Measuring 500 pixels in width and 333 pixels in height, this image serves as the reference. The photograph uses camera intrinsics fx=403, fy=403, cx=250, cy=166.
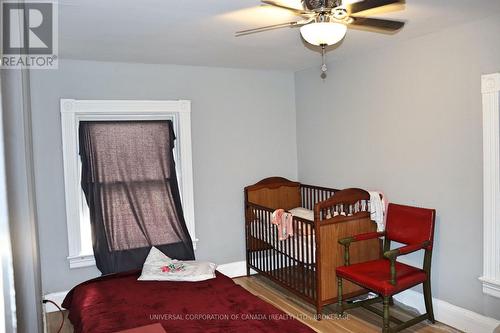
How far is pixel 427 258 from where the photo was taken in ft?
10.4

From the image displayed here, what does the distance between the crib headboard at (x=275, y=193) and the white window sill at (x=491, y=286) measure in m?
2.21

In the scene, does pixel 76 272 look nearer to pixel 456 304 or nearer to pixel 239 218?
pixel 239 218

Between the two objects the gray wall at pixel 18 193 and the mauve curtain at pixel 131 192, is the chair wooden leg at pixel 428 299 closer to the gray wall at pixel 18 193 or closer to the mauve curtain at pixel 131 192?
the mauve curtain at pixel 131 192

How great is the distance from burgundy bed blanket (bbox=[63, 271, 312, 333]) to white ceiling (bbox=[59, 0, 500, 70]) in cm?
196

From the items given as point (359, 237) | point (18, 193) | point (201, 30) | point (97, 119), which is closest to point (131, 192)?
point (97, 119)

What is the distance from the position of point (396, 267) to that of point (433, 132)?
113cm

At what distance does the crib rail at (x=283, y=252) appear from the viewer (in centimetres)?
353

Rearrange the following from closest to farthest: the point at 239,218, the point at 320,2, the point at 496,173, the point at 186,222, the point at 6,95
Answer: the point at 6,95 < the point at 320,2 < the point at 496,173 < the point at 186,222 < the point at 239,218

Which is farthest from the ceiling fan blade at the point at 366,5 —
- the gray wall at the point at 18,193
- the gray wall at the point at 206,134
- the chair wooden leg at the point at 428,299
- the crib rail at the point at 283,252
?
the gray wall at the point at 206,134

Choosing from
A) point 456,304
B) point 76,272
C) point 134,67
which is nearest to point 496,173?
point 456,304

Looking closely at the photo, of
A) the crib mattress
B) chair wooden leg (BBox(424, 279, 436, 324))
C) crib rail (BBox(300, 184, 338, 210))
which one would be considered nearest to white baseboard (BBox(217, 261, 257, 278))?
the crib mattress

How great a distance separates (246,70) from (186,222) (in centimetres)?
182

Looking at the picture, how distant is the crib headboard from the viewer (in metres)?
4.57

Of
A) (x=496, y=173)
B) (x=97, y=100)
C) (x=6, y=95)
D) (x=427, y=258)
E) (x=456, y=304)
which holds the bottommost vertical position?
(x=456, y=304)
